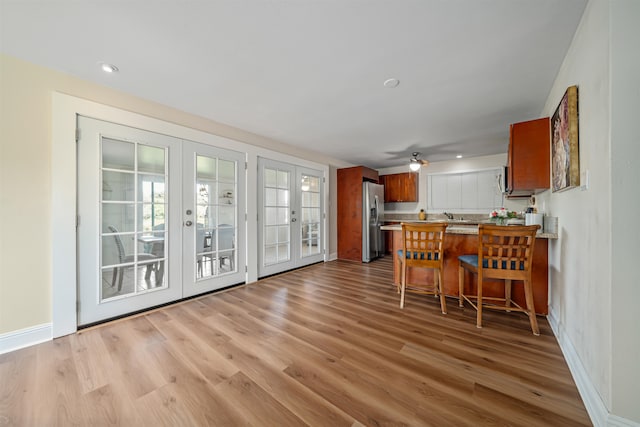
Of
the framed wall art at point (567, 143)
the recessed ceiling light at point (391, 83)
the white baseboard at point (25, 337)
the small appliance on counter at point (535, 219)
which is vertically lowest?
the white baseboard at point (25, 337)

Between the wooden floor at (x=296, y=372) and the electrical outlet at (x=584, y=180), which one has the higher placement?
the electrical outlet at (x=584, y=180)

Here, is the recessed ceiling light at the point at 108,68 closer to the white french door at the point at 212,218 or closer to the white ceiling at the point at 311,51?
the white ceiling at the point at 311,51

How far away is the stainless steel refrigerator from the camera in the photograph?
16.8 ft

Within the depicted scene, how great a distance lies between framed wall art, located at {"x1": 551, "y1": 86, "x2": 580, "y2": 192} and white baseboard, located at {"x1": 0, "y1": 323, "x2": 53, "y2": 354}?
431 centimetres

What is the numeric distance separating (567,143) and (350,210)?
3.85 m

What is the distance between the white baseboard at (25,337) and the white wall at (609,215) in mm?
3851

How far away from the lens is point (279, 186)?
13.8ft

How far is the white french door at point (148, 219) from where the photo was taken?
7.34 ft

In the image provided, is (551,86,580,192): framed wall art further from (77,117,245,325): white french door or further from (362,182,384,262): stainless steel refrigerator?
(77,117,245,325): white french door

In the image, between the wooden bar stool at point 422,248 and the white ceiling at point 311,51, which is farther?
the wooden bar stool at point 422,248

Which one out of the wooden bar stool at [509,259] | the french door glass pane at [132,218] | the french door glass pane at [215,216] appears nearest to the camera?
the wooden bar stool at [509,259]

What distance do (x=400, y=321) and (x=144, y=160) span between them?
3281mm

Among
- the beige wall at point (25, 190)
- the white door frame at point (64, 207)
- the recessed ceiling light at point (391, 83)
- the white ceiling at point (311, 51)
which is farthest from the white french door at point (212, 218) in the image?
the recessed ceiling light at point (391, 83)

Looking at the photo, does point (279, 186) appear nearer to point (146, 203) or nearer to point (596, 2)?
point (146, 203)
